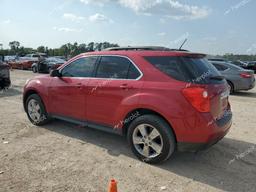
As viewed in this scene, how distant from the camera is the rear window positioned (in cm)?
414

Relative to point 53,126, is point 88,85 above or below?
above

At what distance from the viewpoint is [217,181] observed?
396 centimetres

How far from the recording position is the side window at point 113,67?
4.79 m

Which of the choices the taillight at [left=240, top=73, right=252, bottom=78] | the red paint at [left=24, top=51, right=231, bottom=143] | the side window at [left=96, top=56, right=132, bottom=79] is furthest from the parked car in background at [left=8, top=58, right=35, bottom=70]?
the side window at [left=96, top=56, right=132, bottom=79]

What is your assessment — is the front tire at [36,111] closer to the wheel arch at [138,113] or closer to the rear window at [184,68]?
the wheel arch at [138,113]

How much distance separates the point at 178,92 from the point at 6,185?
2.66 metres

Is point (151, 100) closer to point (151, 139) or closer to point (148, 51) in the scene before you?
point (151, 139)

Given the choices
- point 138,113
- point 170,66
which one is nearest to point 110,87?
point 138,113

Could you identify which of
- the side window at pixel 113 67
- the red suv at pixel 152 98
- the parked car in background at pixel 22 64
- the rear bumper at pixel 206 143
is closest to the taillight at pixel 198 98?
the red suv at pixel 152 98

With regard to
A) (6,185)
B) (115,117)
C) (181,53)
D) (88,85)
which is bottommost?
(6,185)

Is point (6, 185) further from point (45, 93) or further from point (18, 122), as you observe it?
point (18, 122)

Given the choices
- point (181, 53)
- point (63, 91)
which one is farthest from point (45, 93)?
point (181, 53)

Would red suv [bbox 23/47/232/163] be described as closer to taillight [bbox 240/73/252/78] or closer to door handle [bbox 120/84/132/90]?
door handle [bbox 120/84/132/90]

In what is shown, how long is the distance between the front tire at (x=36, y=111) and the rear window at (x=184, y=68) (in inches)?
117
